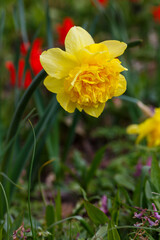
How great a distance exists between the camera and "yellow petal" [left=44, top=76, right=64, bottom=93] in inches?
40.3

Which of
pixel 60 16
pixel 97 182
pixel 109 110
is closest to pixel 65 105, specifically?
pixel 97 182

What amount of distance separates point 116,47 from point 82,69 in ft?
0.41

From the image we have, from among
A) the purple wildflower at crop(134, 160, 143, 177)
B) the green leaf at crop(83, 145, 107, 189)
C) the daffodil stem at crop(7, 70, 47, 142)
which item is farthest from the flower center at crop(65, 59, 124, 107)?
the purple wildflower at crop(134, 160, 143, 177)

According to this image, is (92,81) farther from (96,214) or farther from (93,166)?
(93,166)

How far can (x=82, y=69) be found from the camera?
0.98 metres

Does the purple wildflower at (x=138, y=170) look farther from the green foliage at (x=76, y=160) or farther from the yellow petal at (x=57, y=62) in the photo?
the yellow petal at (x=57, y=62)

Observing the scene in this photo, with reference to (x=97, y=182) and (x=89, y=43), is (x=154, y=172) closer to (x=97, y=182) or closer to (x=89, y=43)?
(x=89, y=43)

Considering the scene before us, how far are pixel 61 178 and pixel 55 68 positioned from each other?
1.17 m

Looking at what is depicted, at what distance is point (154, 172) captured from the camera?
123cm

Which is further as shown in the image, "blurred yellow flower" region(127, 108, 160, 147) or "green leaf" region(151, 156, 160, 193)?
"blurred yellow flower" region(127, 108, 160, 147)

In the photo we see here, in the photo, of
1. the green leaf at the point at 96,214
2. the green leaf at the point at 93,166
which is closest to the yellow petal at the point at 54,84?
the green leaf at the point at 96,214

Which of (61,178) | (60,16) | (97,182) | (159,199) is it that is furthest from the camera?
(60,16)

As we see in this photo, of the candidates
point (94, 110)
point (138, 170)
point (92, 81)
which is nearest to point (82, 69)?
point (92, 81)

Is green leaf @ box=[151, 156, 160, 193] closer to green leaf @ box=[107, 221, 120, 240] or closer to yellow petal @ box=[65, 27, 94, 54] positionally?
green leaf @ box=[107, 221, 120, 240]
